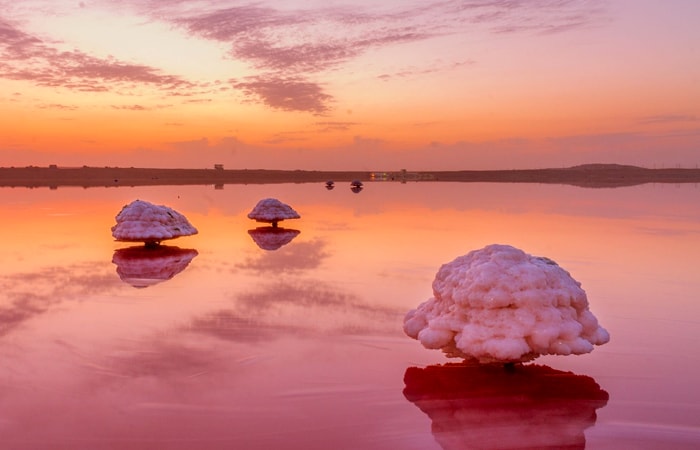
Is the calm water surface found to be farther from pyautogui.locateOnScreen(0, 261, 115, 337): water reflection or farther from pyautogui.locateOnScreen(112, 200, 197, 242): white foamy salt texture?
pyautogui.locateOnScreen(112, 200, 197, 242): white foamy salt texture

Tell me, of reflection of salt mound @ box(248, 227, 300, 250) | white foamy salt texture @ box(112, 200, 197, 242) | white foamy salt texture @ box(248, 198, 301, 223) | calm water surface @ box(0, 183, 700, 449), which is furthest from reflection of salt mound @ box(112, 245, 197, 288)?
white foamy salt texture @ box(248, 198, 301, 223)

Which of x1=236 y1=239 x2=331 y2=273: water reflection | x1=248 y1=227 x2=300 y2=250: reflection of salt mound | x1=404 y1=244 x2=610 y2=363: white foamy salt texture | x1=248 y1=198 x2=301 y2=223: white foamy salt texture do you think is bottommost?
x1=236 y1=239 x2=331 y2=273: water reflection

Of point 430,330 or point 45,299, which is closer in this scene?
point 430,330

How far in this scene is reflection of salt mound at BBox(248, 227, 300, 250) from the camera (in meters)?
24.8

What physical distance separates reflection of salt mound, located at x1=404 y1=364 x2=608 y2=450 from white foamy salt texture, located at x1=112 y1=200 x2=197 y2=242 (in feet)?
50.4

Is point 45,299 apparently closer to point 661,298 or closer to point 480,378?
point 480,378

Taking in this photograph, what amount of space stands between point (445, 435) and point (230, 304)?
25.6ft

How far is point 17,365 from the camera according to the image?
29.2 feet

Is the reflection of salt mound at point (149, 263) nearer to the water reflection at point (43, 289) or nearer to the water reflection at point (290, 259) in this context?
the water reflection at point (43, 289)

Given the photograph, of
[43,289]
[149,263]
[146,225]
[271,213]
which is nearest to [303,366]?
[43,289]

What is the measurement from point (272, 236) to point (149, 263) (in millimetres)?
9301

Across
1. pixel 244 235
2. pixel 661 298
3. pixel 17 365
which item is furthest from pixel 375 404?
pixel 244 235

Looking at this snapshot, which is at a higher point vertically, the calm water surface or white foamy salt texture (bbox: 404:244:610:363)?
white foamy salt texture (bbox: 404:244:610:363)

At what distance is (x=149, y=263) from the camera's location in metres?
19.6
